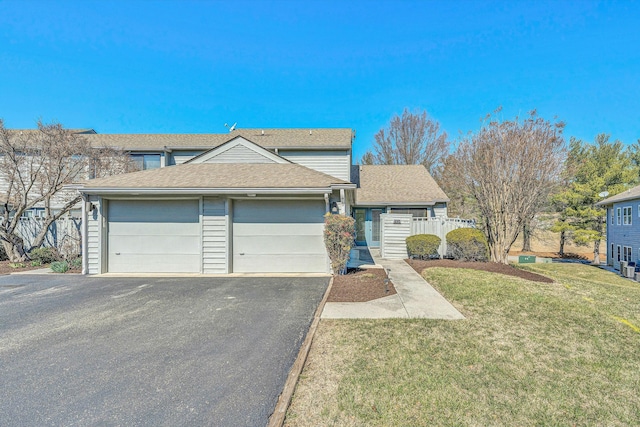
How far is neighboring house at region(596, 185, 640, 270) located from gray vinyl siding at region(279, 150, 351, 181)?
1609 cm

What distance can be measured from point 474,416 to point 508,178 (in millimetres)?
10074

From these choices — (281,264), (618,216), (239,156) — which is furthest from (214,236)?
(618,216)

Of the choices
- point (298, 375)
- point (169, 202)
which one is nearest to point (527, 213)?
point (298, 375)

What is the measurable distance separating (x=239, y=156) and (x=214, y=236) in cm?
354

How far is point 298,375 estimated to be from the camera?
3.08m

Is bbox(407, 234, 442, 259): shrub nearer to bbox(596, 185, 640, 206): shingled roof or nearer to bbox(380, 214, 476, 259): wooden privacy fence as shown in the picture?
bbox(380, 214, 476, 259): wooden privacy fence

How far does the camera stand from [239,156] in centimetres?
1047

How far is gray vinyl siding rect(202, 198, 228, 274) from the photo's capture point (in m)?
8.38

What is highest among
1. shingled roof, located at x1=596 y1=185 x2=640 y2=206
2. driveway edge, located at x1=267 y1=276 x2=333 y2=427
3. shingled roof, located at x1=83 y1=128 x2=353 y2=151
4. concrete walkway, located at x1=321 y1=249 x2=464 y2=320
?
shingled roof, located at x1=83 y1=128 x2=353 y2=151

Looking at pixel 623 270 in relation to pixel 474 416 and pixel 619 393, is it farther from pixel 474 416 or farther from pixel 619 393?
pixel 474 416

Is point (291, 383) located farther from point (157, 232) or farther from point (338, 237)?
point (157, 232)

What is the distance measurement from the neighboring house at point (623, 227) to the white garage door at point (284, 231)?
61.7 feet

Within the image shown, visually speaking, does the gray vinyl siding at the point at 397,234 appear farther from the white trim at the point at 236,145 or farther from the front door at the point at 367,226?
the white trim at the point at 236,145

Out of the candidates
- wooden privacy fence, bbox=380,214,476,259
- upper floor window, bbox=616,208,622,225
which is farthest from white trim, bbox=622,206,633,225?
wooden privacy fence, bbox=380,214,476,259
